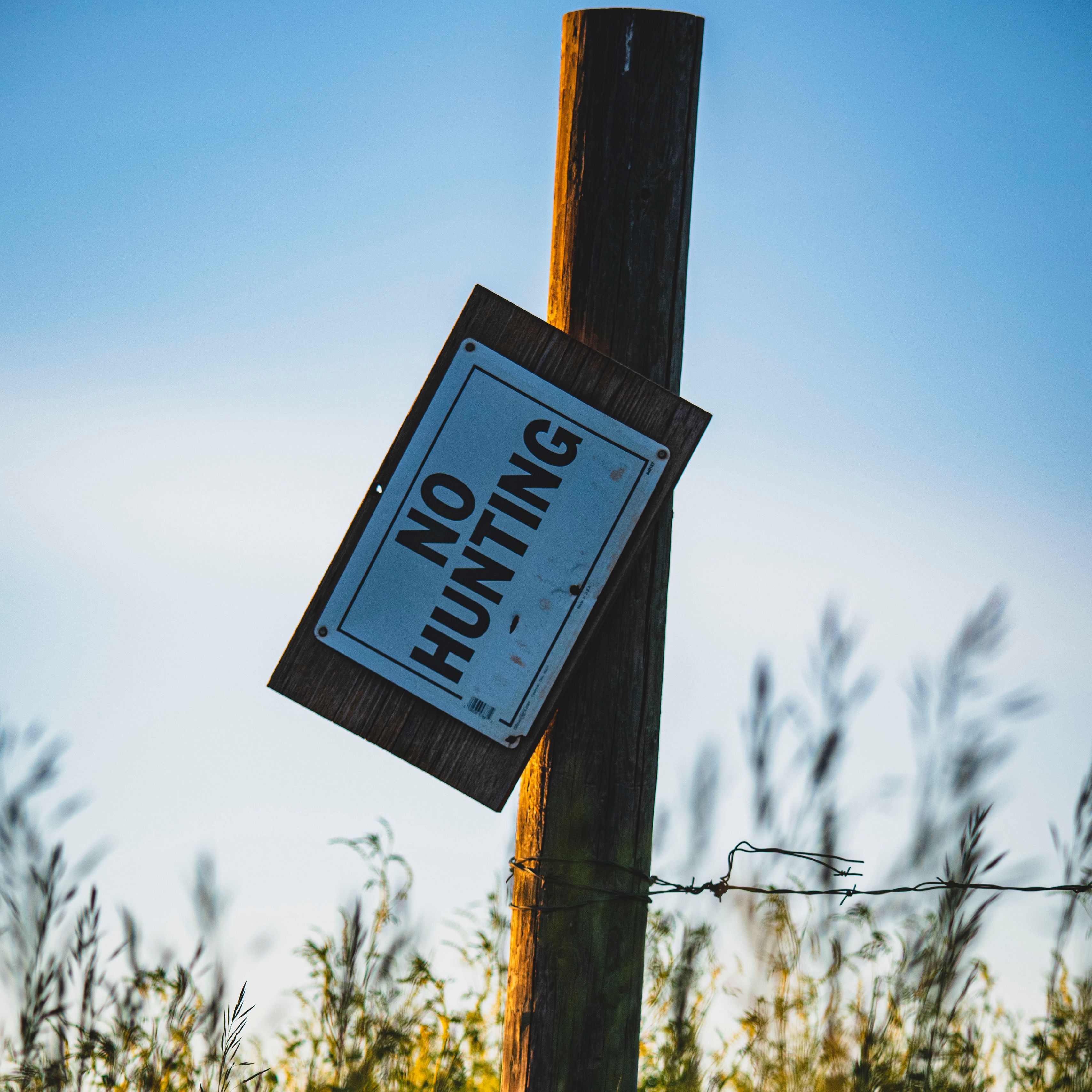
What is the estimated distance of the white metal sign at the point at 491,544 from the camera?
1949mm

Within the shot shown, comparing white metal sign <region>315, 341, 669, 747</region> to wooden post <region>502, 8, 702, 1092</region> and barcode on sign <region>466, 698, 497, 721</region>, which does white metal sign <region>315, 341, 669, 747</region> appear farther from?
wooden post <region>502, 8, 702, 1092</region>

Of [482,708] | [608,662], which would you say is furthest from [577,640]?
[482,708]

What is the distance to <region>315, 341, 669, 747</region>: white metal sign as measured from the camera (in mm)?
1949

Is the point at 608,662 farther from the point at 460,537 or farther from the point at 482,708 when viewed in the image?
the point at 460,537

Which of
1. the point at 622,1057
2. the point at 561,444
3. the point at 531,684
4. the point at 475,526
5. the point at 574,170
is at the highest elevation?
the point at 574,170

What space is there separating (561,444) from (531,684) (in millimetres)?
523

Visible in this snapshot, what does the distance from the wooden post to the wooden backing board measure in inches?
2.7

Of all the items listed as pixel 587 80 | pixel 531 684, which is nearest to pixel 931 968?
pixel 531 684

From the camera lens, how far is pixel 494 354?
2014 millimetres

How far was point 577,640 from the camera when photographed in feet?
6.41

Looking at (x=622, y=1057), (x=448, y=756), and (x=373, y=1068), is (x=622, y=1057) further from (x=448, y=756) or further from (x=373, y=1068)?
(x=448, y=756)

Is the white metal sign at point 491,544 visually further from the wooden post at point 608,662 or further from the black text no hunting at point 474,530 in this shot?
the wooden post at point 608,662

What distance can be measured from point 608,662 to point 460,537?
1.38ft

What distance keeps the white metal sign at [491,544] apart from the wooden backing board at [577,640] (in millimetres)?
19
